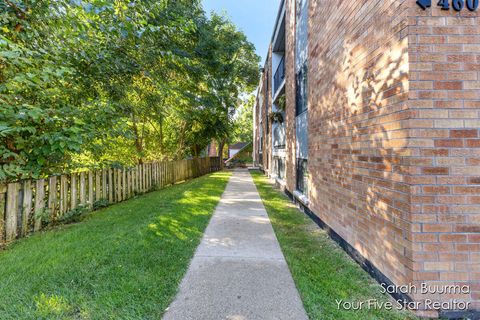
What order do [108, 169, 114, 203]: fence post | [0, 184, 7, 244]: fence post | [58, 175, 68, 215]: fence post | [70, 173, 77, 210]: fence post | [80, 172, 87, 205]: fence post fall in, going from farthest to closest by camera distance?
[108, 169, 114, 203]: fence post < [80, 172, 87, 205]: fence post < [70, 173, 77, 210]: fence post < [58, 175, 68, 215]: fence post < [0, 184, 7, 244]: fence post

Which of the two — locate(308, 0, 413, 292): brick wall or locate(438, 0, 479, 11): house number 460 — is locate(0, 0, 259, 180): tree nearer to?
locate(308, 0, 413, 292): brick wall

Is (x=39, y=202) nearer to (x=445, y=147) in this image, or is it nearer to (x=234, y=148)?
(x=445, y=147)

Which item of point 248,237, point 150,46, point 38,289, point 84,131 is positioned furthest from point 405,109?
point 150,46

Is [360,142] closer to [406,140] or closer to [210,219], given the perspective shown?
[406,140]

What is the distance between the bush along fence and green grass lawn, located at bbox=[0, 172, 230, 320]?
0.39 metres

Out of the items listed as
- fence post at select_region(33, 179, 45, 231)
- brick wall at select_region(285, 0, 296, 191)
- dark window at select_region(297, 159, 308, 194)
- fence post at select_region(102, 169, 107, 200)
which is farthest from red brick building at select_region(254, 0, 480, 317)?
fence post at select_region(102, 169, 107, 200)

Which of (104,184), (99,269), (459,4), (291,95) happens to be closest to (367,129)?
(459,4)

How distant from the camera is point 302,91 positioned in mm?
7480

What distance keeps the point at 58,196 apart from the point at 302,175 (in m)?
6.61

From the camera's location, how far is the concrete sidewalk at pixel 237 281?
2283 mm

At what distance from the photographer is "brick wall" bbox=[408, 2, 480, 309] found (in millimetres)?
2248

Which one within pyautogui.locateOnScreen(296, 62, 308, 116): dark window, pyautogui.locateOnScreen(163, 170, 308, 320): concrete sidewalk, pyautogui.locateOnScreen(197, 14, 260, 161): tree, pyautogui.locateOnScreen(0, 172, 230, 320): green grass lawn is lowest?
pyautogui.locateOnScreen(163, 170, 308, 320): concrete sidewalk

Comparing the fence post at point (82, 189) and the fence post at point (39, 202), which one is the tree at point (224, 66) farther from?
the fence post at point (39, 202)

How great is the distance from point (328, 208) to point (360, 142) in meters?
1.78
